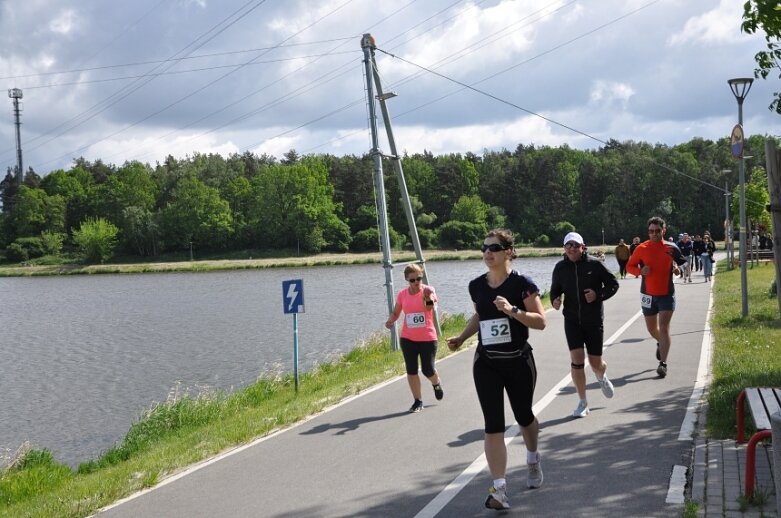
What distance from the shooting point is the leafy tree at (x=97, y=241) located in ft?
348

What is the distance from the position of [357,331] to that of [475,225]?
7752 centimetres

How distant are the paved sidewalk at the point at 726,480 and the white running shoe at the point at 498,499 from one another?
1.27 meters

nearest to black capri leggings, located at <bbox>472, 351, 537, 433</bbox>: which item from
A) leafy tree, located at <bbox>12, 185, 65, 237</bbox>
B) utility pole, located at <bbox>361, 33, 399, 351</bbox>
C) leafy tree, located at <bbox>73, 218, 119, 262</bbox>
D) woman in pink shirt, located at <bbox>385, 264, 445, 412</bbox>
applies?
woman in pink shirt, located at <bbox>385, 264, 445, 412</bbox>

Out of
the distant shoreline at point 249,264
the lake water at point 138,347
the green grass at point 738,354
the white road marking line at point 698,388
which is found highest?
the distant shoreline at point 249,264

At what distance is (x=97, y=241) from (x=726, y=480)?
107901 millimetres

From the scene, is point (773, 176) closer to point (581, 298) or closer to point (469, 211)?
point (581, 298)

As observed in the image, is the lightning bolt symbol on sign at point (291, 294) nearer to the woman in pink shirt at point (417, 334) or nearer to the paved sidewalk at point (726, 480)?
the woman in pink shirt at point (417, 334)

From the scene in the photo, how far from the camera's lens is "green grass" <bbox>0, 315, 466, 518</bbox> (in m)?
8.02

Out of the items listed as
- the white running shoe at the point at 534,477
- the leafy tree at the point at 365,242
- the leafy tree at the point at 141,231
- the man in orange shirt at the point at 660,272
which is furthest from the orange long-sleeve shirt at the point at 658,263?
the leafy tree at the point at 141,231

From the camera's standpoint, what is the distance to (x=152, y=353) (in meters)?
26.2

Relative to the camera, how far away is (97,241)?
347 feet

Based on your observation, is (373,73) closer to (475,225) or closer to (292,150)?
(475,225)

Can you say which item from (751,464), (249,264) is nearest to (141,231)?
(249,264)

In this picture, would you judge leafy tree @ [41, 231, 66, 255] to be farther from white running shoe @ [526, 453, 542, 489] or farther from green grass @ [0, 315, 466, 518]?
white running shoe @ [526, 453, 542, 489]
